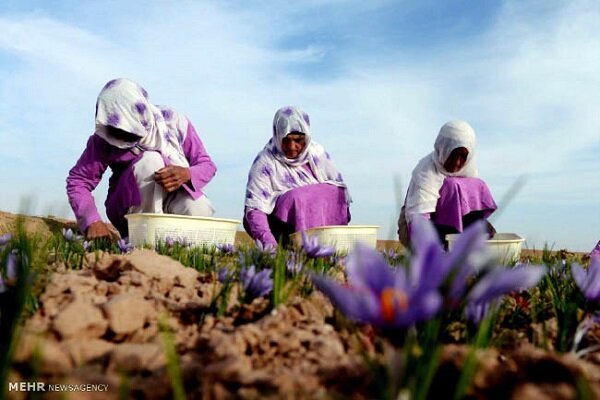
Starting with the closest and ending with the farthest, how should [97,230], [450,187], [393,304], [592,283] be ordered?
[393,304], [592,283], [97,230], [450,187]

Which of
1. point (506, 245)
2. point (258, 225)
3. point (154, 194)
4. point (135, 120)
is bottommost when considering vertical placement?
point (506, 245)

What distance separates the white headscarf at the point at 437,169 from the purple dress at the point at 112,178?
5.93 feet

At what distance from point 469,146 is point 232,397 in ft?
14.3

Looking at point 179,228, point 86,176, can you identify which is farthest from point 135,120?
point 179,228

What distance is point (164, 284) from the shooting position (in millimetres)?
1842

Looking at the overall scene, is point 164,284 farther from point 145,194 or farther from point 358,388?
point 145,194

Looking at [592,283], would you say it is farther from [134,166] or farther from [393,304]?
[134,166]

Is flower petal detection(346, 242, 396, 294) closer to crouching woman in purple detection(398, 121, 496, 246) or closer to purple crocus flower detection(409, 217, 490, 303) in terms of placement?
purple crocus flower detection(409, 217, 490, 303)

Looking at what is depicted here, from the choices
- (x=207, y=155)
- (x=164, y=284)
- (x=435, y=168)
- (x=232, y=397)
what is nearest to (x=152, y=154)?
(x=207, y=155)

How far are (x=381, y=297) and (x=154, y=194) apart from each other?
4105 millimetres

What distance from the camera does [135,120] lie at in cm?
465

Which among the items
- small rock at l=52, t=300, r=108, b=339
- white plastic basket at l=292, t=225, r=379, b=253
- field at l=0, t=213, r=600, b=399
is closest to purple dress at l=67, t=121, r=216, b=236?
white plastic basket at l=292, t=225, r=379, b=253

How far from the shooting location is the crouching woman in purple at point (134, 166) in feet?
15.1

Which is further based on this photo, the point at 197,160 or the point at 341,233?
the point at 197,160
